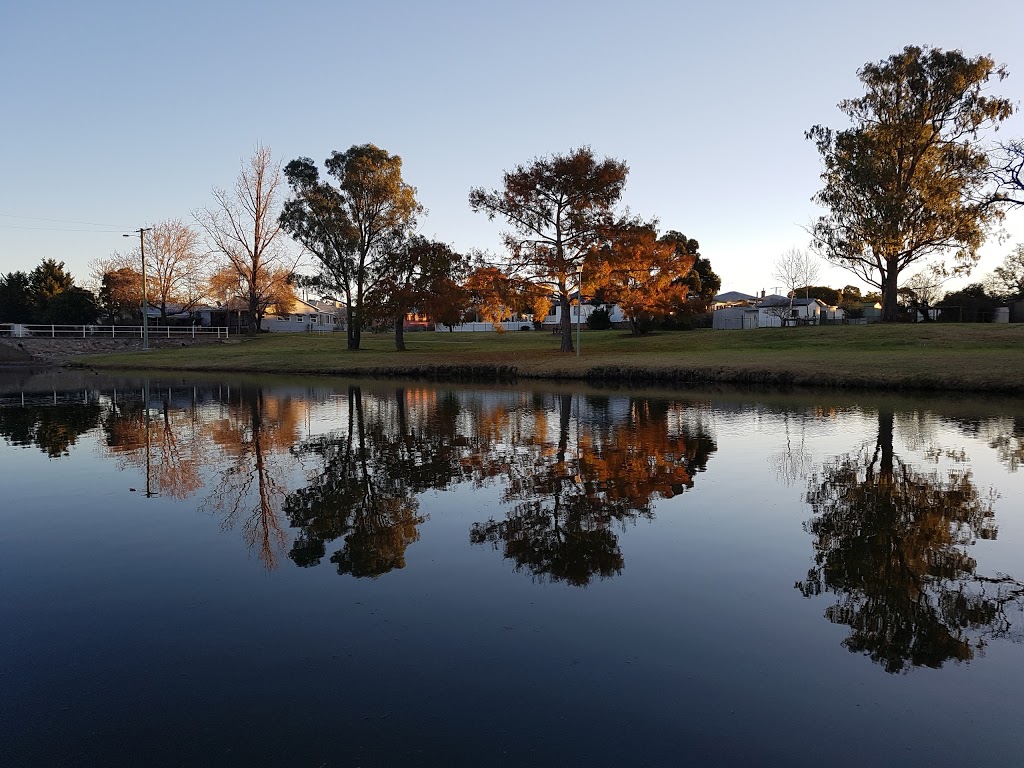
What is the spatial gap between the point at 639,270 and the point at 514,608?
40299 mm

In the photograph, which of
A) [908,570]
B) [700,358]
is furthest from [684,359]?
[908,570]

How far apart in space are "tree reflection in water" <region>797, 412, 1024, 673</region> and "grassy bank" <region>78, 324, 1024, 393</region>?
764 inches

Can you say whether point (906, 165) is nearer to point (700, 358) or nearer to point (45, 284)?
point (700, 358)

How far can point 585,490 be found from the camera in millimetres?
10453

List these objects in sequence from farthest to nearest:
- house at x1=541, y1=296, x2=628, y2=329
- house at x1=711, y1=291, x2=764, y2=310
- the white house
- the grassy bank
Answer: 1. house at x1=711, y1=291, x2=764, y2=310
2. the white house
3. house at x1=541, y1=296, x2=628, y2=329
4. the grassy bank

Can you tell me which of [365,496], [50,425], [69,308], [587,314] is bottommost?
[365,496]

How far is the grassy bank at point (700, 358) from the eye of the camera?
2880 cm

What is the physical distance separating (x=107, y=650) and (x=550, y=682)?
337 centimetres

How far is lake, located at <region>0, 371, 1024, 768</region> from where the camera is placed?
4207mm

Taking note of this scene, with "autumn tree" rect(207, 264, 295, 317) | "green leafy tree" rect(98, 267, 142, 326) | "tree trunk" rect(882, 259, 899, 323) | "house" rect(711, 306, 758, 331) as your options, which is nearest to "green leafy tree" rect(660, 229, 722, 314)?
"house" rect(711, 306, 758, 331)

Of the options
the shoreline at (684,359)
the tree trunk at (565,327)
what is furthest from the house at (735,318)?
the tree trunk at (565,327)

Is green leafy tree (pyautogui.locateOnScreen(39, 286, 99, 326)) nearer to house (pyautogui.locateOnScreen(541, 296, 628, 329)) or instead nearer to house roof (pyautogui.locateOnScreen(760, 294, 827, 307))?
house (pyautogui.locateOnScreen(541, 296, 628, 329))

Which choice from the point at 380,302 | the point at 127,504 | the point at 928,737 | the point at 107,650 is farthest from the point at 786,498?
the point at 380,302

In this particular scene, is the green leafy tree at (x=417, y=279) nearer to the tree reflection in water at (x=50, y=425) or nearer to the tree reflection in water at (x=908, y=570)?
the tree reflection in water at (x=50, y=425)
